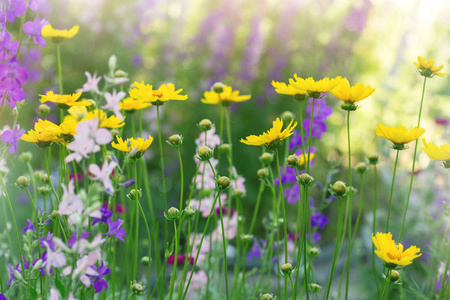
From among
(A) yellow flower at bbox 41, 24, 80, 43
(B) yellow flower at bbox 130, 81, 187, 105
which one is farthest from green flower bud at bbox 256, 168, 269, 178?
(A) yellow flower at bbox 41, 24, 80, 43

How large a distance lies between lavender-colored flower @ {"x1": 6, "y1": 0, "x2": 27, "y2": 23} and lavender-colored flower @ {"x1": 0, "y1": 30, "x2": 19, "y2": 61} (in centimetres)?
3

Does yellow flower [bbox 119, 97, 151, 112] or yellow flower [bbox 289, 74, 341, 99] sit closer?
yellow flower [bbox 289, 74, 341, 99]

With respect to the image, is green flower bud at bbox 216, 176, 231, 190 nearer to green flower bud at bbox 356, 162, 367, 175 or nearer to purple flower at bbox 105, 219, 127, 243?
purple flower at bbox 105, 219, 127, 243

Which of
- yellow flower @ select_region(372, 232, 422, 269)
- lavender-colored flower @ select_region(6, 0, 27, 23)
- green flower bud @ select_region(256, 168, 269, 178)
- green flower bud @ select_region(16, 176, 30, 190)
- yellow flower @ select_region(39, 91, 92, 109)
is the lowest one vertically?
yellow flower @ select_region(372, 232, 422, 269)

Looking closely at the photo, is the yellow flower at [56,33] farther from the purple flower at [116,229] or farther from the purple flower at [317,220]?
the purple flower at [317,220]

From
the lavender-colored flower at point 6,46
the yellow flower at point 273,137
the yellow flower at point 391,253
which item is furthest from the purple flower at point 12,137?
the yellow flower at point 391,253

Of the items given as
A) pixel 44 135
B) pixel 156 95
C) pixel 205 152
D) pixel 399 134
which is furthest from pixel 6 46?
pixel 399 134

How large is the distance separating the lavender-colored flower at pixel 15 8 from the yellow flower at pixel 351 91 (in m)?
0.55

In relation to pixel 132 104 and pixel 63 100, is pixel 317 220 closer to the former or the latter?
pixel 132 104

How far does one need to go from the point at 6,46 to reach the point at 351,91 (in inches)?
23.7

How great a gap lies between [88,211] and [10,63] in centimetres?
40

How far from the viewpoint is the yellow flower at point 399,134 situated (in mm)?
882

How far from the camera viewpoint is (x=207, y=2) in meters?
3.84

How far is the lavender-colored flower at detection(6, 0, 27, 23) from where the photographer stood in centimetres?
81
